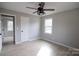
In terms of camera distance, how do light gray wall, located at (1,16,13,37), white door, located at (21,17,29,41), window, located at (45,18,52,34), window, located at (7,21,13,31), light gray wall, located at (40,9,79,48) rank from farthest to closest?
1. window, located at (45,18,52,34)
2. white door, located at (21,17,29,41)
3. window, located at (7,21,13,31)
4. light gray wall, located at (1,16,13,37)
5. light gray wall, located at (40,9,79,48)

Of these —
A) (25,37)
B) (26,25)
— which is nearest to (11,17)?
(26,25)

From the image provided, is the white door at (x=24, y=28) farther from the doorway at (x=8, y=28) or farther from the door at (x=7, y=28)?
the door at (x=7, y=28)

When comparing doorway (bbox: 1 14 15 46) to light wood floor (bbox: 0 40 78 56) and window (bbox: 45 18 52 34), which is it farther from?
window (bbox: 45 18 52 34)

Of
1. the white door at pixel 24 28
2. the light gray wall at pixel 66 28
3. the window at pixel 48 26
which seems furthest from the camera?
the window at pixel 48 26

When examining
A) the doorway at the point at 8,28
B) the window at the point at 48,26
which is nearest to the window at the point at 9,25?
the doorway at the point at 8,28

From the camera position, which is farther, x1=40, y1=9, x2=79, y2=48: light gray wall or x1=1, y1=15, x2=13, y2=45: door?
x1=1, y1=15, x2=13, y2=45: door

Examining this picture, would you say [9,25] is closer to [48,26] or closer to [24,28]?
[24,28]

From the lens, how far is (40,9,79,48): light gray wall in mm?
3770

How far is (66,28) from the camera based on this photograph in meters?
4.28

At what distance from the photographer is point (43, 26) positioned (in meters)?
6.34

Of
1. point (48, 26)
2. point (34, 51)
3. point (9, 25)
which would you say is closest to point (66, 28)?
point (48, 26)

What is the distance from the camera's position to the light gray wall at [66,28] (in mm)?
3770

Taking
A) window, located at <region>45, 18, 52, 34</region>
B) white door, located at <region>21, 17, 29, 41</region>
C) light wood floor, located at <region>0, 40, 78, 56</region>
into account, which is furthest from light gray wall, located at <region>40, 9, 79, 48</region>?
white door, located at <region>21, 17, 29, 41</region>

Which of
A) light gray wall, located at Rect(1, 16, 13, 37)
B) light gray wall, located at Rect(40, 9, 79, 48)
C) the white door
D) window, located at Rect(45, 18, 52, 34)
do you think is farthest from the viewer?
window, located at Rect(45, 18, 52, 34)
